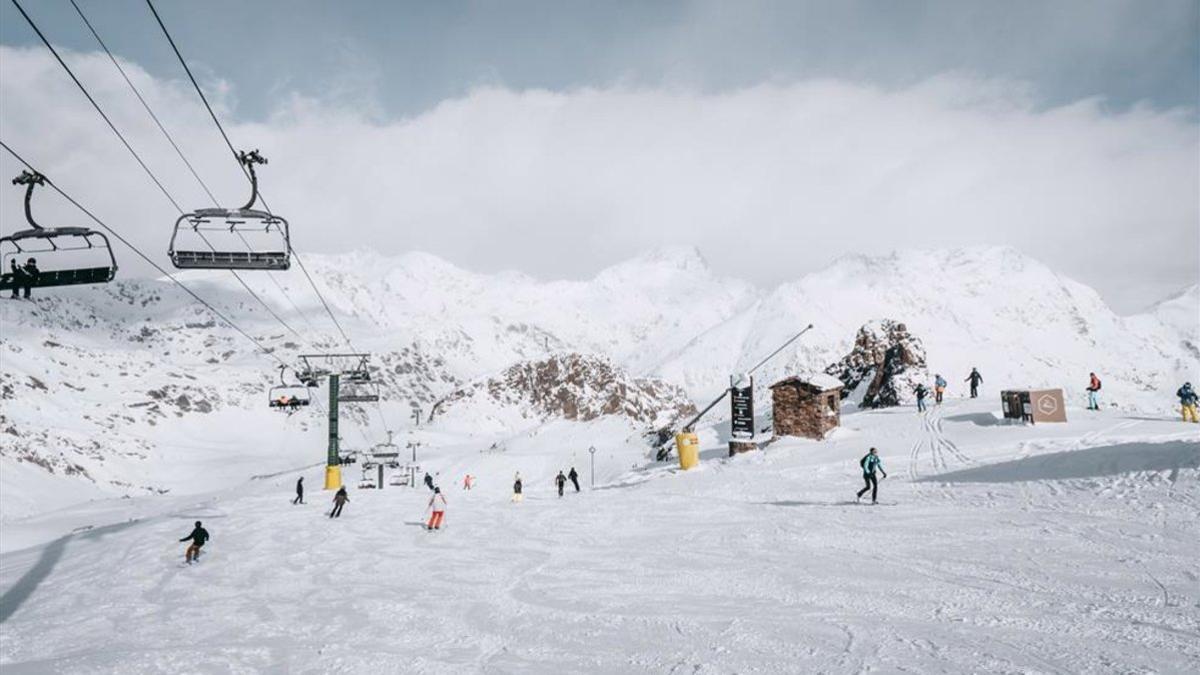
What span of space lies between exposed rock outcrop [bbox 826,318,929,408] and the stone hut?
743 inches

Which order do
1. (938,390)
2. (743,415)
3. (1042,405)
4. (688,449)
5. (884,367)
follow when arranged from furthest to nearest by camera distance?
(884,367)
(938,390)
(743,415)
(688,449)
(1042,405)

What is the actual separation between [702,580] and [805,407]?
24.8 metres

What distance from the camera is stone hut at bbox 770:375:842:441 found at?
35.7 m

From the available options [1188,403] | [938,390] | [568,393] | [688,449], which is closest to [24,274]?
[688,449]

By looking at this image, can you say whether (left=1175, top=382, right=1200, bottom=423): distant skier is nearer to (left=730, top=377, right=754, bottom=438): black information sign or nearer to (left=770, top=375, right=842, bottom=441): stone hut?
(left=770, top=375, right=842, bottom=441): stone hut

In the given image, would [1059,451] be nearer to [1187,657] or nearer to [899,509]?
[899,509]

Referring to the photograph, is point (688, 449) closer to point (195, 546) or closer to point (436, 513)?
point (436, 513)

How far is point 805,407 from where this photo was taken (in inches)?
1416

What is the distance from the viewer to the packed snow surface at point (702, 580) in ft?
29.4

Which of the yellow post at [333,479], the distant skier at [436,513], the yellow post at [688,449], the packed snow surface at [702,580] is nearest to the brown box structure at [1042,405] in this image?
the packed snow surface at [702,580]

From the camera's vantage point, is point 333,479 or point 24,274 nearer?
point 24,274

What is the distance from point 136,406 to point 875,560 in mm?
138170

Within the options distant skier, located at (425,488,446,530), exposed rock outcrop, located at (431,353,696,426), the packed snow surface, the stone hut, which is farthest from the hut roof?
exposed rock outcrop, located at (431,353,696,426)

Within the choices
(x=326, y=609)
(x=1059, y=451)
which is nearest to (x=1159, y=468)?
(x=1059, y=451)
